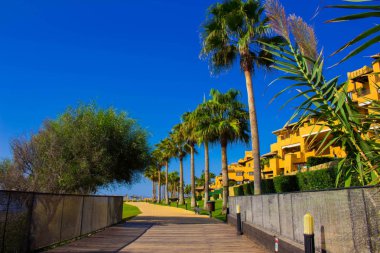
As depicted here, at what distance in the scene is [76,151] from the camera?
20734 mm

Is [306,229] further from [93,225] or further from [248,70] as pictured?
[248,70]

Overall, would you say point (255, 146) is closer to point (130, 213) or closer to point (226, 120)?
point (226, 120)

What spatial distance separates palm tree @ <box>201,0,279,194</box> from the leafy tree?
301 inches

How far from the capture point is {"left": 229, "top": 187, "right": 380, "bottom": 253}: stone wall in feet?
15.7

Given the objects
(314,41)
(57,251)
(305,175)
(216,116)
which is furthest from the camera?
(216,116)

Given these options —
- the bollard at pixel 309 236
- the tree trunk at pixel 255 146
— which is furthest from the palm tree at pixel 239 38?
the bollard at pixel 309 236

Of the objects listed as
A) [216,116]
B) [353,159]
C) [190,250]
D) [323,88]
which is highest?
[216,116]

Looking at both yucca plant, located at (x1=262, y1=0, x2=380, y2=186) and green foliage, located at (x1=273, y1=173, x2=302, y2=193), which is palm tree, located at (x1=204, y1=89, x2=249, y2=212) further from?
yucca plant, located at (x1=262, y1=0, x2=380, y2=186)

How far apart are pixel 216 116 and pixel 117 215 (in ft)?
39.6

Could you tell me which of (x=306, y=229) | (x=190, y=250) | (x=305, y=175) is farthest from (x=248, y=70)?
(x=306, y=229)

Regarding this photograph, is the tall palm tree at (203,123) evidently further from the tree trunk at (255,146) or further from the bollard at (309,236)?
the bollard at (309,236)

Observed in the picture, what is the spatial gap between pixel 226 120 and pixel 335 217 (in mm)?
Answer: 23731

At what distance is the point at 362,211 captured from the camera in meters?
4.98

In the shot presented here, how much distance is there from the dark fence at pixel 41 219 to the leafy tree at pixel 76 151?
4056mm
